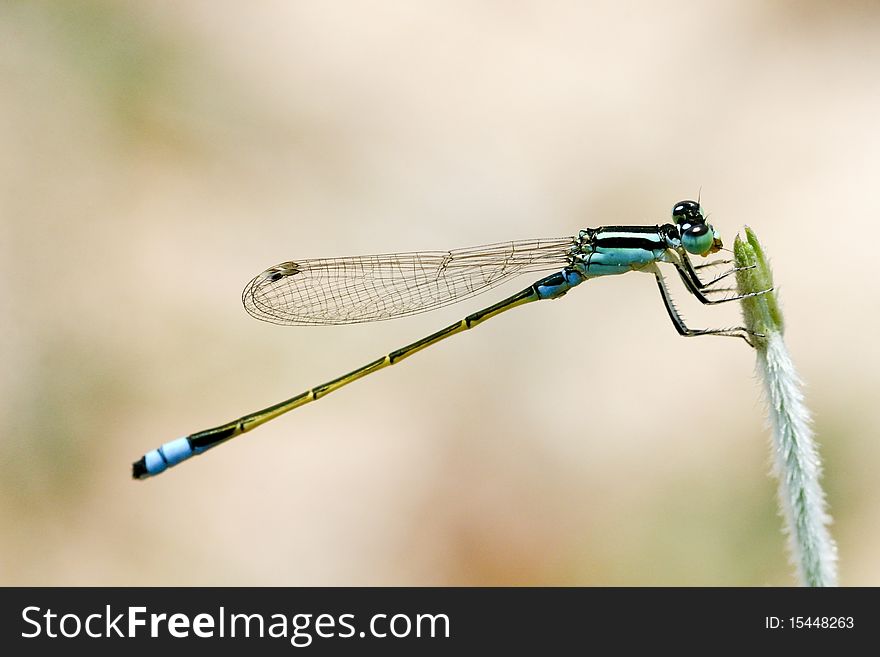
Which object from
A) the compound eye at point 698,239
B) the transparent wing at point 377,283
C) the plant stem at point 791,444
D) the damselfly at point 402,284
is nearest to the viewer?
the plant stem at point 791,444

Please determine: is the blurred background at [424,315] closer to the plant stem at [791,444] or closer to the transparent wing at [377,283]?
the transparent wing at [377,283]

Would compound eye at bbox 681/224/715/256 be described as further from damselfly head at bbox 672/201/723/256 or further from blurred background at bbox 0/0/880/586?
blurred background at bbox 0/0/880/586

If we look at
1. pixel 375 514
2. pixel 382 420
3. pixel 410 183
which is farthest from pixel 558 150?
pixel 375 514

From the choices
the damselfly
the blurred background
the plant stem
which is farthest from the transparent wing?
the plant stem

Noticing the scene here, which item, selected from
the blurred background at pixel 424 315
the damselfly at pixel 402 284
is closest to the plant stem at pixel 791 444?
the damselfly at pixel 402 284

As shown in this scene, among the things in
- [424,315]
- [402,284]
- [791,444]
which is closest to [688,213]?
[402,284]

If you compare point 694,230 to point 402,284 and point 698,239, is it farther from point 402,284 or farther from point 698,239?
point 402,284
